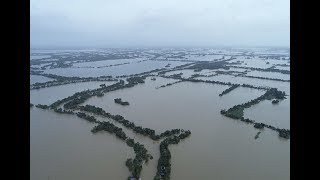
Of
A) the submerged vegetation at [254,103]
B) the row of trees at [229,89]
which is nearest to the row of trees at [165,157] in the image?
the submerged vegetation at [254,103]

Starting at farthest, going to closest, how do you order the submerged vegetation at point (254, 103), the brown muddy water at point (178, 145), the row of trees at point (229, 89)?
the row of trees at point (229, 89) → the submerged vegetation at point (254, 103) → the brown muddy water at point (178, 145)

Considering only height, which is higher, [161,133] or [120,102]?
[120,102]

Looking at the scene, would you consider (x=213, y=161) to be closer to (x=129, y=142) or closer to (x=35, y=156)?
(x=129, y=142)

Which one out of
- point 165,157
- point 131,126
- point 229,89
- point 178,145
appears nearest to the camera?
point 165,157

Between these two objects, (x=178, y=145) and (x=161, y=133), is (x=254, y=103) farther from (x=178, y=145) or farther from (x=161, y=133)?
(x=178, y=145)

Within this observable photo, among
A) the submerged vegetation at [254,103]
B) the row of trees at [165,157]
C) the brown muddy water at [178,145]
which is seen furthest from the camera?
the submerged vegetation at [254,103]

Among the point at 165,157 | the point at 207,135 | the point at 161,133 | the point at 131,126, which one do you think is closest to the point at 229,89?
the point at 207,135

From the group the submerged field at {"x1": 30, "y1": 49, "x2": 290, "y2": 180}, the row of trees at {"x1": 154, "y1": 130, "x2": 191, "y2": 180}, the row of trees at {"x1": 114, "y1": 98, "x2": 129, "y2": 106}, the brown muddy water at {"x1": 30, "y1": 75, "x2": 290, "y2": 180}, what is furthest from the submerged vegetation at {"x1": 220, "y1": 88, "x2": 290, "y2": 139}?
the row of trees at {"x1": 114, "y1": 98, "x2": 129, "y2": 106}

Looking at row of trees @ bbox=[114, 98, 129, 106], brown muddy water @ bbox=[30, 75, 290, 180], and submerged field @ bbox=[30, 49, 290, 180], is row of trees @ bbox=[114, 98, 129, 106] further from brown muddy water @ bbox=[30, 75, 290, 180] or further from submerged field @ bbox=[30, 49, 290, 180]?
brown muddy water @ bbox=[30, 75, 290, 180]

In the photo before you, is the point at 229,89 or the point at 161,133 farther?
the point at 229,89

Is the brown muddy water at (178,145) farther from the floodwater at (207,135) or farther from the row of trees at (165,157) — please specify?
the row of trees at (165,157)

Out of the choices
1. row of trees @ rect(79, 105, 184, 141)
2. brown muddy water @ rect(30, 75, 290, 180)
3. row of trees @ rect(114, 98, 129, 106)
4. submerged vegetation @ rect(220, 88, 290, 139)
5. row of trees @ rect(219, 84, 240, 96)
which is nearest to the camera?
brown muddy water @ rect(30, 75, 290, 180)
